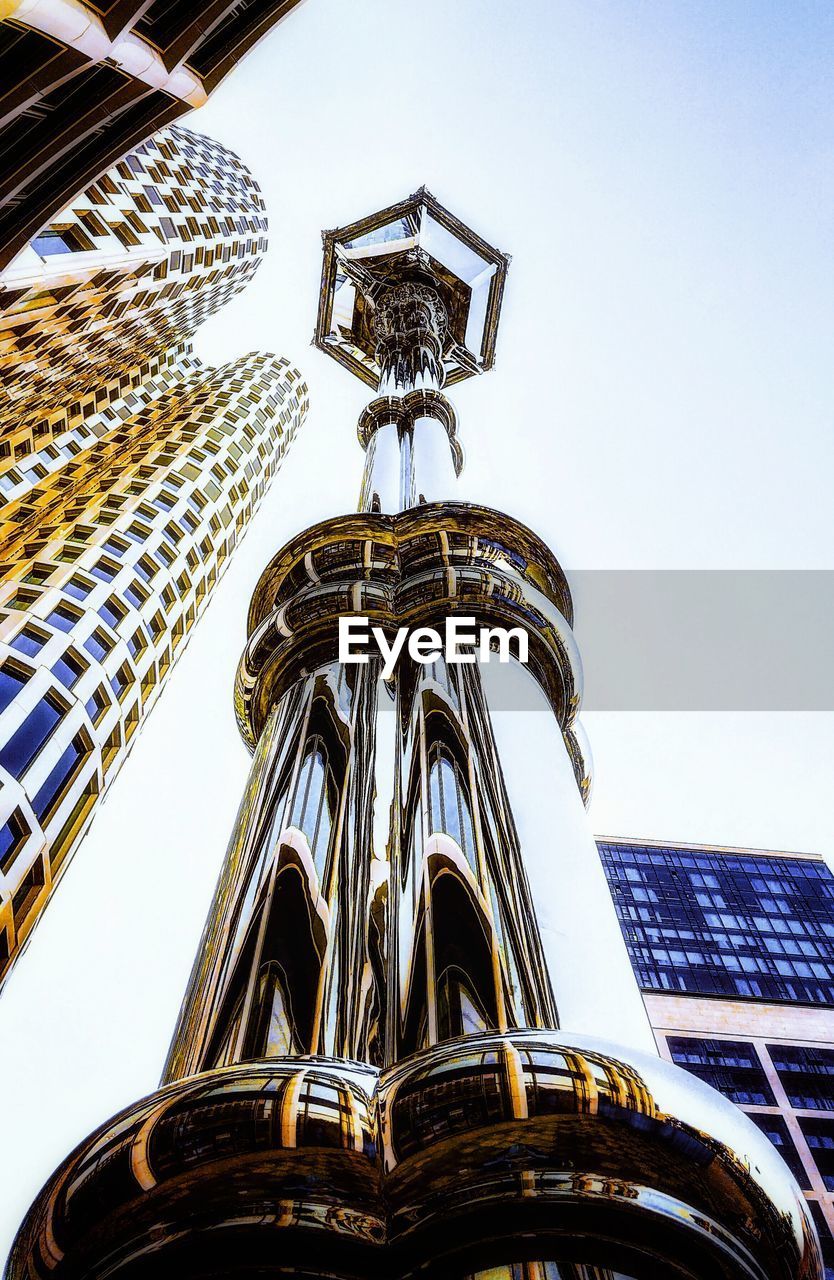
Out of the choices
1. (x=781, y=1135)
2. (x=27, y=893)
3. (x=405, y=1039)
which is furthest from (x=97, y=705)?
(x=781, y=1135)

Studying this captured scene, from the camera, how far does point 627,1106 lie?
1.81 meters

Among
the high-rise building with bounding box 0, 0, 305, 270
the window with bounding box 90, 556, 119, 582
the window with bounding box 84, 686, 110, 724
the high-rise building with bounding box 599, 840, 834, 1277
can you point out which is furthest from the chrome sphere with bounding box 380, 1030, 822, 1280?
the high-rise building with bounding box 599, 840, 834, 1277

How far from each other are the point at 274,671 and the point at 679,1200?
4.29 m

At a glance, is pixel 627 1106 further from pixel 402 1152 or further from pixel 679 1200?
pixel 402 1152

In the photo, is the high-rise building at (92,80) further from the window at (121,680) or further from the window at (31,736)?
the window at (121,680)

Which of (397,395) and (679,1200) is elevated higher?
(397,395)

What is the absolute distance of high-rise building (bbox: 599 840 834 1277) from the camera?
45.7 metres

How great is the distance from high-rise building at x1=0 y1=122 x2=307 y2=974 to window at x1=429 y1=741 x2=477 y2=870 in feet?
42.1

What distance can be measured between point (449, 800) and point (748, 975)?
6094cm

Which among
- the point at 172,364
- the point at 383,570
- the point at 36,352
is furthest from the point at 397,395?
the point at 172,364

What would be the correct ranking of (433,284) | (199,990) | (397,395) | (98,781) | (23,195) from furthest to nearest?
(433,284), (98,781), (397,395), (23,195), (199,990)

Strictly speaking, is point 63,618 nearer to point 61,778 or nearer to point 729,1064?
point 61,778

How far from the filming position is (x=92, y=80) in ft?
33.2

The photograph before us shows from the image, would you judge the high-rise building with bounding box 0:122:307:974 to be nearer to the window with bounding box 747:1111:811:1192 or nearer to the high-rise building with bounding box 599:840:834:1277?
the high-rise building with bounding box 599:840:834:1277
